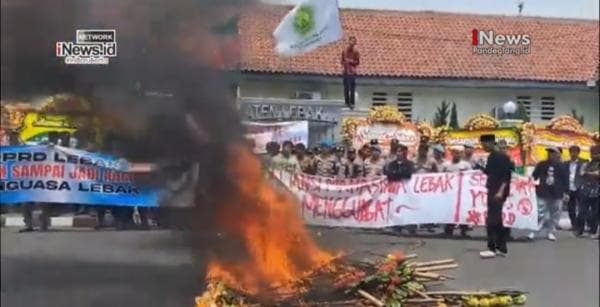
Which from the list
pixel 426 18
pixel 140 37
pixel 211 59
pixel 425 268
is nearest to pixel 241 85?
pixel 211 59

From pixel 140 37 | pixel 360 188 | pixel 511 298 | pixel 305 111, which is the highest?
pixel 140 37

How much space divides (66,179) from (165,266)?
891 millimetres

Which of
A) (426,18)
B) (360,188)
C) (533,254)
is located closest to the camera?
(426,18)

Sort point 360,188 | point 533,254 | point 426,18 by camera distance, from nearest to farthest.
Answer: point 426,18
point 533,254
point 360,188

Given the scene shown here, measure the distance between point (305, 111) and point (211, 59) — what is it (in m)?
0.60

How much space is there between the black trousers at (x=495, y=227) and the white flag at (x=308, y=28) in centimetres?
144

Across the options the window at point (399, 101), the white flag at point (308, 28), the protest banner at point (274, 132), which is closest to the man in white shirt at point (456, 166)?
the window at point (399, 101)

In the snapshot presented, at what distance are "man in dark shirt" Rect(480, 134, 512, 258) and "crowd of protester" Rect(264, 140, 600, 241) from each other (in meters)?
0.03

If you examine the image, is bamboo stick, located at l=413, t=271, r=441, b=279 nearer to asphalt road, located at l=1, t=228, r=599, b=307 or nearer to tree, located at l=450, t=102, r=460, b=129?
asphalt road, located at l=1, t=228, r=599, b=307

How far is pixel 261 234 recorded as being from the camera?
545 centimetres

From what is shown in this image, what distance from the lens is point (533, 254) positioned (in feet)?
18.3

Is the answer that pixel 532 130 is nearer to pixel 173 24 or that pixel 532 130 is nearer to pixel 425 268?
pixel 425 268

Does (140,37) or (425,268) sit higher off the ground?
(140,37)

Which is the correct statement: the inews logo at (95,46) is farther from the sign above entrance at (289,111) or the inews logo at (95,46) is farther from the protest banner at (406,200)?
the protest banner at (406,200)
